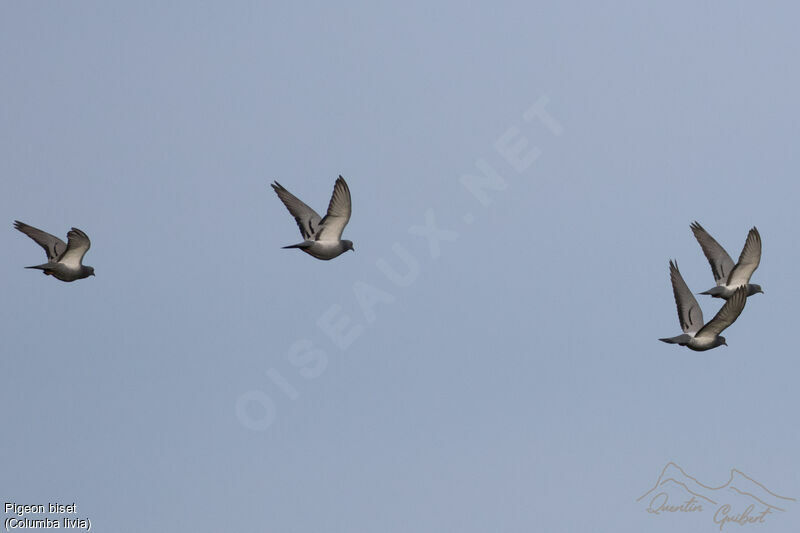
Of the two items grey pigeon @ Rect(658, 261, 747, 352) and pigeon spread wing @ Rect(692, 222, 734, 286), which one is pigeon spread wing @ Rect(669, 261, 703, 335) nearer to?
grey pigeon @ Rect(658, 261, 747, 352)

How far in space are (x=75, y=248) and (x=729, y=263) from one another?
77.8ft

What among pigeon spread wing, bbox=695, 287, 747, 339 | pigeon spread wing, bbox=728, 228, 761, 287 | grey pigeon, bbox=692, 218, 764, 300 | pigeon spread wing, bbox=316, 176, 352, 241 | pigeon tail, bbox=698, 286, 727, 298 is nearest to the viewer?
pigeon spread wing, bbox=695, 287, 747, 339

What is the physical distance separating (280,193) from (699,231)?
15727 mm

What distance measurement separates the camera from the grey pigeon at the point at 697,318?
43.9 m

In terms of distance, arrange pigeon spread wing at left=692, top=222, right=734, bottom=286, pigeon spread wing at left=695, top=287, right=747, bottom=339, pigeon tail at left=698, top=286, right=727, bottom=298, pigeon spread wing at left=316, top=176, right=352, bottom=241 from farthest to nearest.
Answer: pigeon spread wing at left=692, top=222, right=734, bottom=286, pigeon tail at left=698, top=286, right=727, bottom=298, pigeon spread wing at left=316, top=176, right=352, bottom=241, pigeon spread wing at left=695, top=287, right=747, bottom=339

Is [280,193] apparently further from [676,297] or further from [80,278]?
[676,297]

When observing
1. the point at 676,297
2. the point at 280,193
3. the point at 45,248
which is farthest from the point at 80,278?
the point at 676,297

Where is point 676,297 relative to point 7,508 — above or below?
above

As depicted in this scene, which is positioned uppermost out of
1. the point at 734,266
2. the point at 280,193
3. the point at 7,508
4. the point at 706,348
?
the point at 280,193

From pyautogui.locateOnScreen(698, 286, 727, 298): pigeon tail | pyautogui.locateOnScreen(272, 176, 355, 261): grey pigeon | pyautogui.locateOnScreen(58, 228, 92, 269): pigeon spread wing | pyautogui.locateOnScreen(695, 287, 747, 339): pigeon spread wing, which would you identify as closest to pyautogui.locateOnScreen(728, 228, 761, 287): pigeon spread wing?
pyautogui.locateOnScreen(698, 286, 727, 298): pigeon tail

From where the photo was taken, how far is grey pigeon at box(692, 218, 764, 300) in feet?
155

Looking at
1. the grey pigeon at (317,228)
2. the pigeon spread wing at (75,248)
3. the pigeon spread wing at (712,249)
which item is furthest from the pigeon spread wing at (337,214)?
the pigeon spread wing at (712,249)

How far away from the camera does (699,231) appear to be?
5072 centimetres

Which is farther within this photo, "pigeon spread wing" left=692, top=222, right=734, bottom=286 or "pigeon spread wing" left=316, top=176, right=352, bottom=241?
"pigeon spread wing" left=692, top=222, right=734, bottom=286
